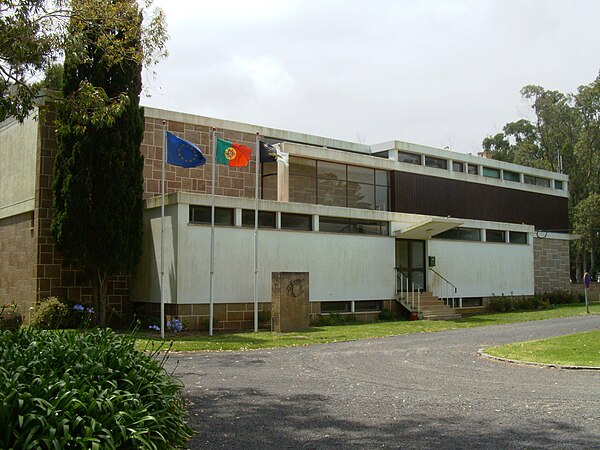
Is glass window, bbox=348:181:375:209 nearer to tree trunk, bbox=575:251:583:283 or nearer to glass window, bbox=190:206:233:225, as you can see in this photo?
glass window, bbox=190:206:233:225

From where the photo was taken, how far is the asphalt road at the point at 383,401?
6855 mm

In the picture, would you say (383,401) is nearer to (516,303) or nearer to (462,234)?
(462,234)

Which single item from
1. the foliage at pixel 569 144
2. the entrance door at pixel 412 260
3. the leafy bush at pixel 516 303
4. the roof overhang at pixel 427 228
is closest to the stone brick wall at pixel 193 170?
the roof overhang at pixel 427 228

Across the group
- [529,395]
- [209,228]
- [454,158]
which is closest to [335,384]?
[529,395]

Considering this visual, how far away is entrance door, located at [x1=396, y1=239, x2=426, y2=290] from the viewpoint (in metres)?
27.2

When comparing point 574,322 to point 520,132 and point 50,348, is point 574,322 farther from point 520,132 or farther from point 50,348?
point 520,132

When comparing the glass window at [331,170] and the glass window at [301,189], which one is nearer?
the glass window at [301,189]

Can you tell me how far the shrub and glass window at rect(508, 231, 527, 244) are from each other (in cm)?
2135

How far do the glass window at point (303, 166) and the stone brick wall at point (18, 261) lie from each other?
1046 centimetres

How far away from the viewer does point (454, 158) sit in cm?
3400

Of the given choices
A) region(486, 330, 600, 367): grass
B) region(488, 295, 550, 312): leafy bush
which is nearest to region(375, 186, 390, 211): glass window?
region(488, 295, 550, 312): leafy bush

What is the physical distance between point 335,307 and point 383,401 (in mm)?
15296

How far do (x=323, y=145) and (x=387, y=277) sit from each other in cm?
748

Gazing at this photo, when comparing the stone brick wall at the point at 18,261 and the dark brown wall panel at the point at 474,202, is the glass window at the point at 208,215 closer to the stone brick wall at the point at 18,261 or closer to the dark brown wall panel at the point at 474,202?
the stone brick wall at the point at 18,261
